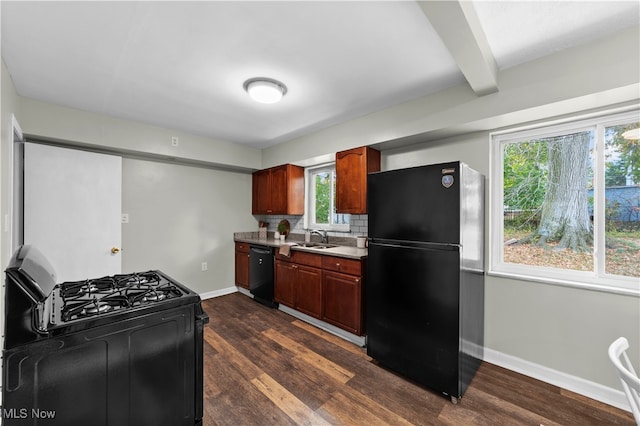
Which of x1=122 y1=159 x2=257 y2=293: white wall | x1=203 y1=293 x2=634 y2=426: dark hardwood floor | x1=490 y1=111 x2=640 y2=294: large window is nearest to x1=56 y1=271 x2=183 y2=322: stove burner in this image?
x1=203 y1=293 x2=634 y2=426: dark hardwood floor

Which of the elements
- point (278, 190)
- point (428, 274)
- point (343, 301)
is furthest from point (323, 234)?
point (428, 274)

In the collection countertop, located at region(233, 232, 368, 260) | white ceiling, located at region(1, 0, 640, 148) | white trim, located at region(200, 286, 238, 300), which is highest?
white ceiling, located at region(1, 0, 640, 148)

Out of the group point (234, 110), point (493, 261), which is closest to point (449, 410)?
point (493, 261)

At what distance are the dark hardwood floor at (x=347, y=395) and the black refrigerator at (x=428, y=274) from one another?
14 cm

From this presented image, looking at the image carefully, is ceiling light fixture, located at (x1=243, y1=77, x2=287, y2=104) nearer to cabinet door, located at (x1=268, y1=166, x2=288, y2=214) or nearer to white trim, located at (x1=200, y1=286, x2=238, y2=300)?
cabinet door, located at (x1=268, y1=166, x2=288, y2=214)

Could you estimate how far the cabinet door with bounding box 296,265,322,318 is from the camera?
296 centimetres

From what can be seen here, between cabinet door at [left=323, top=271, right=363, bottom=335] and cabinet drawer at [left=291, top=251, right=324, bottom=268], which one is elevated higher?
cabinet drawer at [left=291, top=251, right=324, bottom=268]

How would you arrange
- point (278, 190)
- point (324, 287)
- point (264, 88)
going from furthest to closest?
point (278, 190) → point (324, 287) → point (264, 88)

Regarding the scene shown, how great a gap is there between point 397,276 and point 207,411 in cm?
164

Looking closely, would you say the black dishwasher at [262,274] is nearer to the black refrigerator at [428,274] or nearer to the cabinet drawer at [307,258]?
the cabinet drawer at [307,258]

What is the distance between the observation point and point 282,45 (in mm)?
1731

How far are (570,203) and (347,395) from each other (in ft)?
7.54

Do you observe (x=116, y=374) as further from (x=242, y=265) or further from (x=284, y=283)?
(x=242, y=265)

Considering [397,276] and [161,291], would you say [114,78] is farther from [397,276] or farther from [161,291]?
[397,276]
